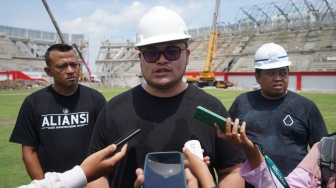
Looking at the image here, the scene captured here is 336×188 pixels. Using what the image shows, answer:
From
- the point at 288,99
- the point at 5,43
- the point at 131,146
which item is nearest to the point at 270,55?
the point at 288,99

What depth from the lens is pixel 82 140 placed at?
3225 mm

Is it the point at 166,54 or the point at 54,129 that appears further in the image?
the point at 54,129

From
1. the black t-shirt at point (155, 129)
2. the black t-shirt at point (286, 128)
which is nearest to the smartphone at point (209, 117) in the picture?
the black t-shirt at point (155, 129)

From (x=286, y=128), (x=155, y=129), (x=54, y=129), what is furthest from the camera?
(x=54, y=129)

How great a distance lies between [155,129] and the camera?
6.44ft

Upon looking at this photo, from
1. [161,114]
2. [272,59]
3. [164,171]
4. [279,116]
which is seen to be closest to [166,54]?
[161,114]

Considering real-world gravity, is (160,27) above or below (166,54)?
above

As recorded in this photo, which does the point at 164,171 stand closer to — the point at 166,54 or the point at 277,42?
the point at 166,54

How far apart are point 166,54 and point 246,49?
49.0m

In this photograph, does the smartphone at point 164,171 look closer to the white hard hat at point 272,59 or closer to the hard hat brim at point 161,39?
the hard hat brim at point 161,39

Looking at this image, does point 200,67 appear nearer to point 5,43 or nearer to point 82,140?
point 5,43

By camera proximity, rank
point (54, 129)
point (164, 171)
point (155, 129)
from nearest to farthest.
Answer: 1. point (164, 171)
2. point (155, 129)
3. point (54, 129)

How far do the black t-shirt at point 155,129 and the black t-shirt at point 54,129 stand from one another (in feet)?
4.11

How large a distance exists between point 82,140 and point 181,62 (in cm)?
165
